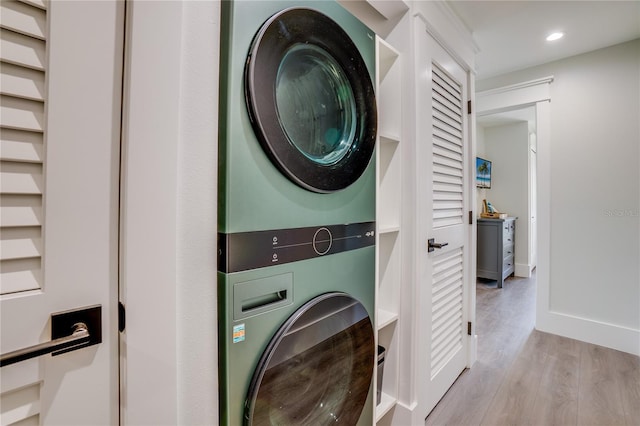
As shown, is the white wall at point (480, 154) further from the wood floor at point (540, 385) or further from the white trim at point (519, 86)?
the wood floor at point (540, 385)

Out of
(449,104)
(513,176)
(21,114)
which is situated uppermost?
(449,104)

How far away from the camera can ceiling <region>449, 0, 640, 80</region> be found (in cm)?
187

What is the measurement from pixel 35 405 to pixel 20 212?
14.1 inches

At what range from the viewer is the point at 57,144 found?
515 mm

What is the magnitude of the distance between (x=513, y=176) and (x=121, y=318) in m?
5.53

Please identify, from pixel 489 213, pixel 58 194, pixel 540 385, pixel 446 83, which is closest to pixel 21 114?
pixel 58 194

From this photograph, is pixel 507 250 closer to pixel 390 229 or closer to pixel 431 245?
pixel 431 245

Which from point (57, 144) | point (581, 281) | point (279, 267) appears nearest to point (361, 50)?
point (279, 267)

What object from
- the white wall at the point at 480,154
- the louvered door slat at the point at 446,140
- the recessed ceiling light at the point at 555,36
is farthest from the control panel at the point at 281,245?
the white wall at the point at 480,154

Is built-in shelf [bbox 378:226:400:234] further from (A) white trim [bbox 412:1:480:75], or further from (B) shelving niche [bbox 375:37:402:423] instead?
(A) white trim [bbox 412:1:480:75]

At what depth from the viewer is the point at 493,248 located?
3.99m

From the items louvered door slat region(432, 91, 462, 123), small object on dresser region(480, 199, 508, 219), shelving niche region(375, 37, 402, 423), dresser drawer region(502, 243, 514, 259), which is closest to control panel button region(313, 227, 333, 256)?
shelving niche region(375, 37, 402, 423)

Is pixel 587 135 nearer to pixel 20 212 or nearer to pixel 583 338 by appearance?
pixel 583 338

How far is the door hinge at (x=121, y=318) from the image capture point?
0.59 m
